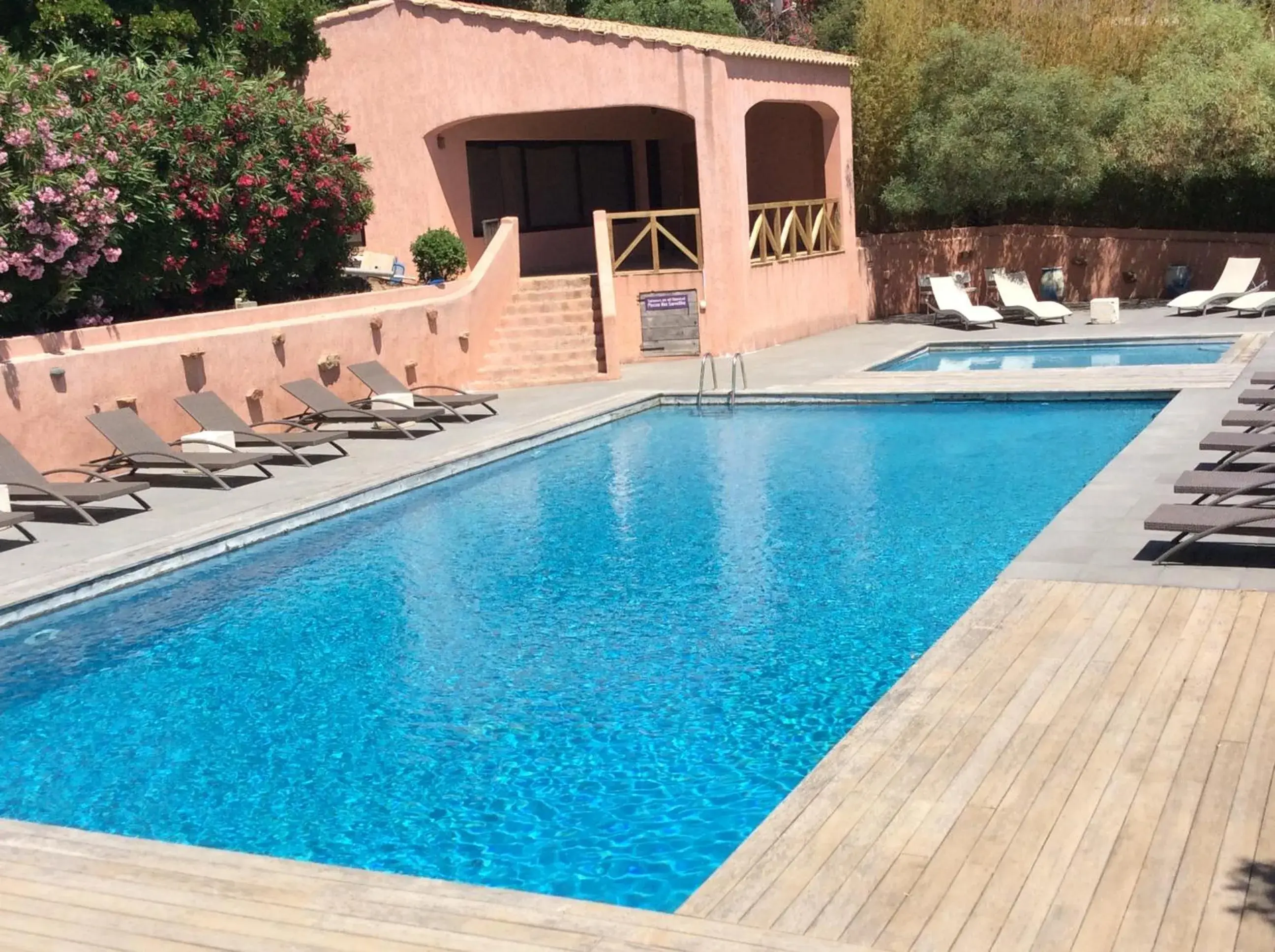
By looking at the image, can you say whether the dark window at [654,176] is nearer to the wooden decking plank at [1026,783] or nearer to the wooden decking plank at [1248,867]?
the wooden decking plank at [1026,783]

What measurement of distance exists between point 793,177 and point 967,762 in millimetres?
20857

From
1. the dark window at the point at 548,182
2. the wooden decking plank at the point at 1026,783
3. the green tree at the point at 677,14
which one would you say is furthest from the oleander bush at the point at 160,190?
the green tree at the point at 677,14

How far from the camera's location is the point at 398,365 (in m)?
17.2

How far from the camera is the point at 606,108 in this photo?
2100 centimetres

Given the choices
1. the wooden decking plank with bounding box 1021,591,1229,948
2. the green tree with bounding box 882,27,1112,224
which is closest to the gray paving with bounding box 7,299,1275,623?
the wooden decking plank with bounding box 1021,591,1229,948

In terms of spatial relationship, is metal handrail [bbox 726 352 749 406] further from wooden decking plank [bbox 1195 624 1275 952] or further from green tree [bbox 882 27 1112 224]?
wooden decking plank [bbox 1195 624 1275 952]

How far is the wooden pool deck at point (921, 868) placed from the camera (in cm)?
418

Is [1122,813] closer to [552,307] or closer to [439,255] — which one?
[552,307]

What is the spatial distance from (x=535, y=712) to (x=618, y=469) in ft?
21.2

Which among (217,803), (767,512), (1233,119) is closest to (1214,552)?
(767,512)

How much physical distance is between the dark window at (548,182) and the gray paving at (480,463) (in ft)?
18.6

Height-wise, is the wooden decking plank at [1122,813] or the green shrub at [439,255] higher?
the green shrub at [439,255]

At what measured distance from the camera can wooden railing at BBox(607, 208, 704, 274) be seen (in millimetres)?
19625

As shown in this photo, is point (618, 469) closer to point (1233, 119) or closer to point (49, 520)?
point (49, 520)
